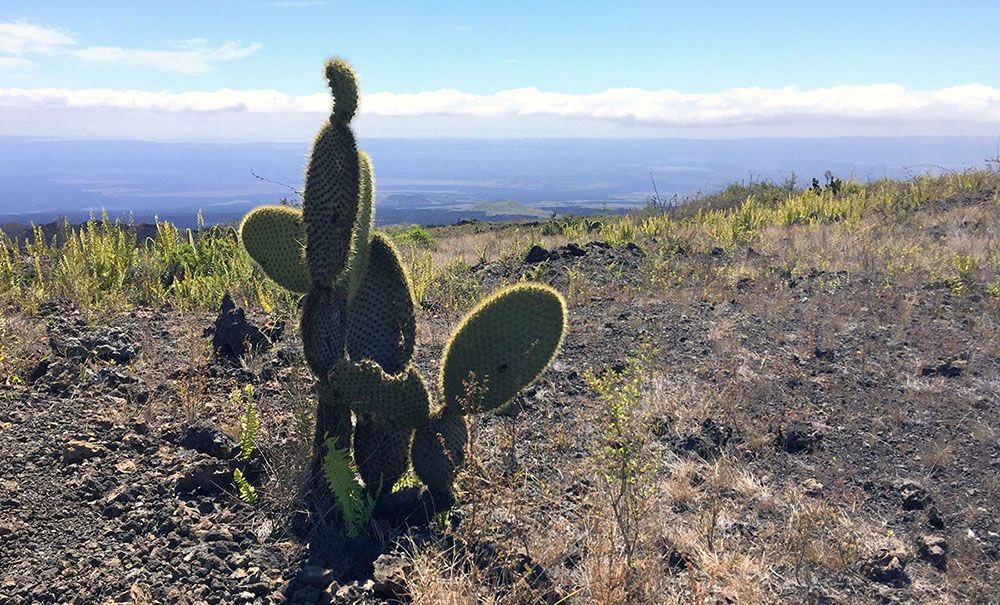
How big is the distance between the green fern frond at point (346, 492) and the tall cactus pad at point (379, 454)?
0.59ft

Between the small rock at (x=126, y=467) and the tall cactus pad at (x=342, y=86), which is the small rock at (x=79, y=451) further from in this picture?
the tall cactus pad at (x=342, y=86)

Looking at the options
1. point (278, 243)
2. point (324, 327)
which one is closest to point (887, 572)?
point (324, 327)

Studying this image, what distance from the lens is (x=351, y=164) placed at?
2.97 metres

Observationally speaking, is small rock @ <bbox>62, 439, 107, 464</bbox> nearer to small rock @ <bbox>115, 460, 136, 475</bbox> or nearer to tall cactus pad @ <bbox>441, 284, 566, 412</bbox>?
small rock @ <bbox>115, 460, 136, 475</bbox>

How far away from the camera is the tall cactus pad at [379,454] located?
3.06 meters

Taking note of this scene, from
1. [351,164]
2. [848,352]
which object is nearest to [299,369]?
[351,164]

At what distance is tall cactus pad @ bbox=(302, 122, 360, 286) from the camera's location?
9.59ft

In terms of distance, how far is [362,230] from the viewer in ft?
10.2

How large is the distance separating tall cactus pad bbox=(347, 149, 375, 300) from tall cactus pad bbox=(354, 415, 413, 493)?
631mm

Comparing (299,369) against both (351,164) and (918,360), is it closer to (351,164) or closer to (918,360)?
(351,164)

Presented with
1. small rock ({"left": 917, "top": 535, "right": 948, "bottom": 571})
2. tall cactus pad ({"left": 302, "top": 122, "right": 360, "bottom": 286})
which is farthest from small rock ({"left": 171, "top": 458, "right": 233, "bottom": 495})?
small rock ({"left": 917, "top": 535, "right": 948, "bottom": 571})

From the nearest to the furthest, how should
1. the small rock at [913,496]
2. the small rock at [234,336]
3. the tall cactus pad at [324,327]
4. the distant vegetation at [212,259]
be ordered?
the tall cactus pad at [324,327] → the small rock at [913,496] → the small rock at [234,336] → the distant vegetation at [212,259]

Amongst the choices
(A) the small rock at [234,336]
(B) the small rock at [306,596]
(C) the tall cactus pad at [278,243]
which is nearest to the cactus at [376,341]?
(C) the tall cactus pad at [278,243]

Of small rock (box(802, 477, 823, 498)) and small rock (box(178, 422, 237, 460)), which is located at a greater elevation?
small rock (box(178, 422, 237, 460))
